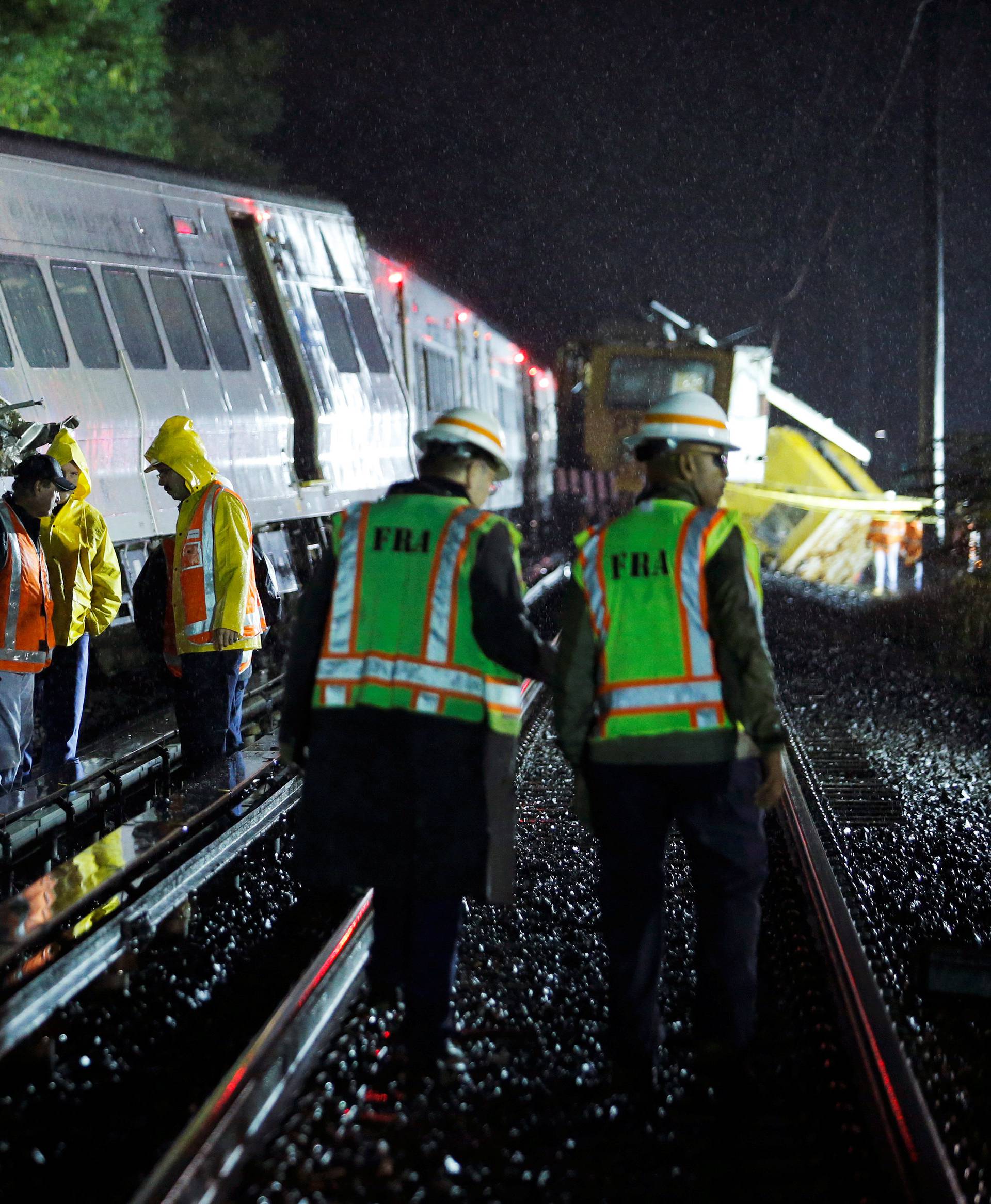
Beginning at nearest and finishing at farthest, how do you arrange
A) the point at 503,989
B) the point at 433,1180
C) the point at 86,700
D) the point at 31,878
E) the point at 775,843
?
the point at 433,1180
the point at 503,989
the point at 31,878
the point at 775,843
the point at 86,700

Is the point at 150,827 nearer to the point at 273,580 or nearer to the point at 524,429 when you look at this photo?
the point at 273,580

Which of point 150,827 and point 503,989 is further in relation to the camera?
point 150,827

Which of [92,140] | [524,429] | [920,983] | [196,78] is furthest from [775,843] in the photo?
[196,78]

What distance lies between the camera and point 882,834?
7094 millimetres

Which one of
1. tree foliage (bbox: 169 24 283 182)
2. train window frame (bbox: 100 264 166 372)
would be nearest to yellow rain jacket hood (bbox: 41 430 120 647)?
train window frame (bbox: 100 264 166 372)

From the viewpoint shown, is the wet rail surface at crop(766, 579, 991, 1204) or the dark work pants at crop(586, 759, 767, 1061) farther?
the wet rail surface at crop(766, 579, 991, 1204)

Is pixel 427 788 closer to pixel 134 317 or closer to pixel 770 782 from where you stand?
pixel 770 782

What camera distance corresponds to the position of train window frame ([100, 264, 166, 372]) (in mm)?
9977

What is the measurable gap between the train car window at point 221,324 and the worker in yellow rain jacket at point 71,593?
4.13m

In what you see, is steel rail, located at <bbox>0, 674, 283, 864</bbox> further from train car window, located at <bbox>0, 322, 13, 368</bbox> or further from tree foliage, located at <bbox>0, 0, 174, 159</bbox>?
tree foliage, located at <bbox>0, 0, 174, 159</bbox>

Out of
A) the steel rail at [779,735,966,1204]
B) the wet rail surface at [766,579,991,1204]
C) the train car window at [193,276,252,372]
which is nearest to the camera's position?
the steel rail at [779,735,966,1204]

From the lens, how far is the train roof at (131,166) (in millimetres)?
Result: 9211

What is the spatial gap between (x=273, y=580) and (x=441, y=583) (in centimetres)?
326

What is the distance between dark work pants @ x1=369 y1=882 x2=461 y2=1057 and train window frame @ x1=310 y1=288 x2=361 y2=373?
9.46 meters
